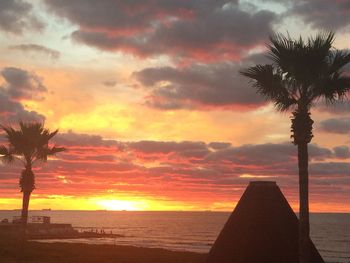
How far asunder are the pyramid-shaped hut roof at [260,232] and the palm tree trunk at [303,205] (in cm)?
294

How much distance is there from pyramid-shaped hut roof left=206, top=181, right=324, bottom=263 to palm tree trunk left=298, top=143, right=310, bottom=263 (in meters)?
2.94

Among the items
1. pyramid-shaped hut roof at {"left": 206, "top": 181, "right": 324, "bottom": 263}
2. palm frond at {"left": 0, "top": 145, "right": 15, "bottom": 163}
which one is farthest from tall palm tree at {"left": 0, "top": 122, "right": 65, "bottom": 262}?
pyramid-shaped hut roof at {"left": 206, "top": 181, "right": 324, "bottom": 263}

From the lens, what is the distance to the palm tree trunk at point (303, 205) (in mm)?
17969

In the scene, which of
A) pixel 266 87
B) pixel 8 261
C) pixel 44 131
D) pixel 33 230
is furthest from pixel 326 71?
pixel 33 230

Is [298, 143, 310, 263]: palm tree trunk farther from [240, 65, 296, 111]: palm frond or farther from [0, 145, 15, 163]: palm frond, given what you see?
[0, 145, 15, 163]: palm frond

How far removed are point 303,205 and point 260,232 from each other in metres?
3.50

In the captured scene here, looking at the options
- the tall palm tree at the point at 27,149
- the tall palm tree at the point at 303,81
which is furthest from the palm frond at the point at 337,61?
the tall palm tree at the point at 27,149

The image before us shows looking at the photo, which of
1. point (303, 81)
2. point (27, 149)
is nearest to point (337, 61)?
point (303, 81)

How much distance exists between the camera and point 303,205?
722 inches

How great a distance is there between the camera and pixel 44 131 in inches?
1217

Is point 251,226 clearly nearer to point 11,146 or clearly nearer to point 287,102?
point 287,102

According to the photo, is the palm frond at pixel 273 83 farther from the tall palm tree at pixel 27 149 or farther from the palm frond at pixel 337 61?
the tall palm tree at pixel 27 149

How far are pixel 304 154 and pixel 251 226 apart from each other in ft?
14.9

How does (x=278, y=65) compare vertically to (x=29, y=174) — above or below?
above
